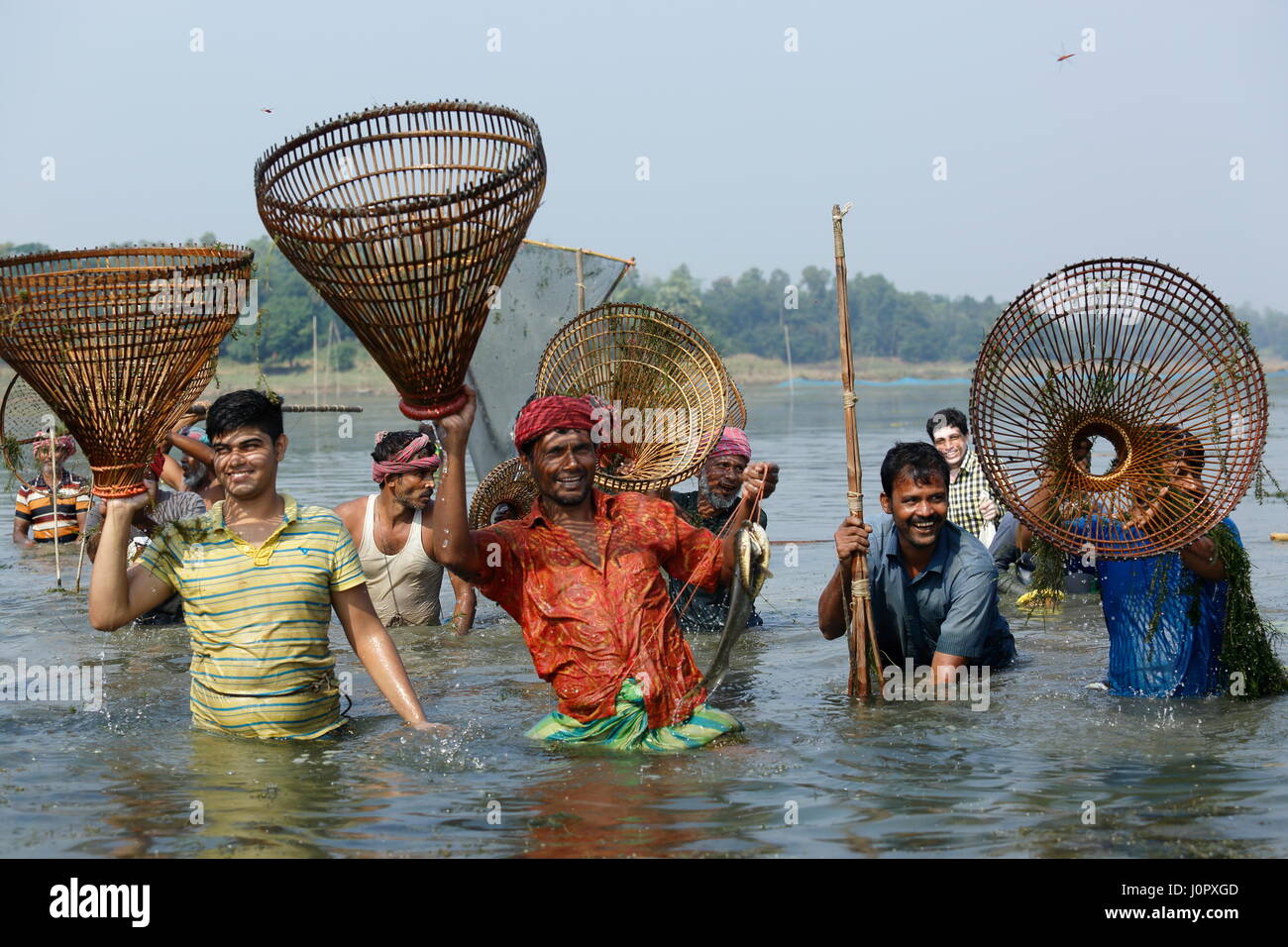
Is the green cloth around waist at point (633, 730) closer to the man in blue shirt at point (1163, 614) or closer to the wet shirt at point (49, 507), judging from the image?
the man in blue shirt at point (1163, 614)

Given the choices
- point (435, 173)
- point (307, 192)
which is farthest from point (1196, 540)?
point (307, 192)

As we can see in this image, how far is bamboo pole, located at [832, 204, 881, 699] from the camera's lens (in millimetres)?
5395

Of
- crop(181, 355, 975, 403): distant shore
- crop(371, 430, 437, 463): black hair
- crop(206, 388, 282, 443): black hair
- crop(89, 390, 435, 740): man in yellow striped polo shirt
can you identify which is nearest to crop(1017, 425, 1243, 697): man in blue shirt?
crop(89, 390, 435, 740): man in yellow striped polo shirt

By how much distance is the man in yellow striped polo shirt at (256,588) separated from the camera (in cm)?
477

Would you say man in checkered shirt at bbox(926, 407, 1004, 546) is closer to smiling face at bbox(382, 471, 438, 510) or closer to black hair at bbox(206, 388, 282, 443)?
smiling face at bbox(382, 471, 438, 510)

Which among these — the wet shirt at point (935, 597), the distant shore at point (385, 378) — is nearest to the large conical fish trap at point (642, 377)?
the wet shirt at point (935, 597)

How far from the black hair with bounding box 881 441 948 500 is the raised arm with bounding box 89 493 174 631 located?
2.84m

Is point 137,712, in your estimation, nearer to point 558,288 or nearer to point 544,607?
point 544,607

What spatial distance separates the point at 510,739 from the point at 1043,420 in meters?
2.50

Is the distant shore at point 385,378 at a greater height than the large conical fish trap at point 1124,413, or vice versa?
the distant shore at point 385,378

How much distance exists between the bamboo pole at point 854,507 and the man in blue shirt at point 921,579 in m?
0.08

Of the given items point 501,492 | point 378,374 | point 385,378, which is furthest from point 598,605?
point 378,374

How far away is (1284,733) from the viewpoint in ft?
18.1

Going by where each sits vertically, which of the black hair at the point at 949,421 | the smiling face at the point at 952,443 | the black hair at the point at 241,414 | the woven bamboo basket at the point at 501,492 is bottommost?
the woven bamboo basket at the point at 501,492
